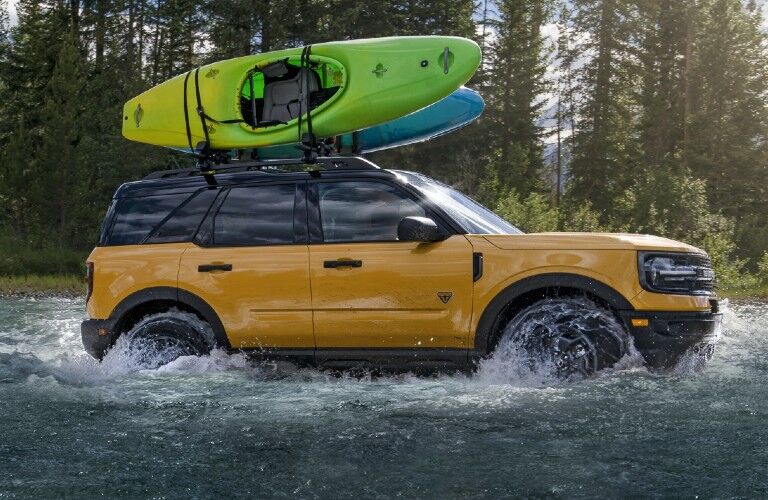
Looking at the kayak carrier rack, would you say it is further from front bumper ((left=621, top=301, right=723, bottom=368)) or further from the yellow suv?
front bumper ((left=621, top=301, right=723, bottom=368))

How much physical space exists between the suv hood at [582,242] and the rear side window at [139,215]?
8.73ft

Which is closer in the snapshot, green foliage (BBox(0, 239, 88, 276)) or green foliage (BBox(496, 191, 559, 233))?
green foliage (BBox(496, 191, 559, 233))

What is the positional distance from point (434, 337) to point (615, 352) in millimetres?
1262

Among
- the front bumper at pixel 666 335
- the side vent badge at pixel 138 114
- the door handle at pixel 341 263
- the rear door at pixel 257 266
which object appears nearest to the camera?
the front bumper at pixel 666 335

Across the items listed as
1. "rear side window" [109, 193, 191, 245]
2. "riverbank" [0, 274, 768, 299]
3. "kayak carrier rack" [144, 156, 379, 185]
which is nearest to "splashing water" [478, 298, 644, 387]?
"kayak carrier rack" [144, 156, 379, 185]

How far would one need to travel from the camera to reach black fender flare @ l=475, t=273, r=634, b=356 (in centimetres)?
596

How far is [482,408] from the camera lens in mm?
5406

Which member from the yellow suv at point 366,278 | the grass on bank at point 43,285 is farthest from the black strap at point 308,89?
the grass on bank at point 43,285

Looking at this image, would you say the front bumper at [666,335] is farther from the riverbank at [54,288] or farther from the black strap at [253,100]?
the riverbank at [54,288]

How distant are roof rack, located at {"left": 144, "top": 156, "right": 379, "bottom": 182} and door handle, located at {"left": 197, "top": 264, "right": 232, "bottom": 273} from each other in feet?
2.48

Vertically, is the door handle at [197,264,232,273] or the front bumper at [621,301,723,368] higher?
the door handle at [197,264,232,273]

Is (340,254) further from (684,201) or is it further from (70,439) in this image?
(684,201)

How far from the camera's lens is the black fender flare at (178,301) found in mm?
6664

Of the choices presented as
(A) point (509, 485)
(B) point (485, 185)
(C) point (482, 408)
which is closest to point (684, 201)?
(B) point (485, 185)
